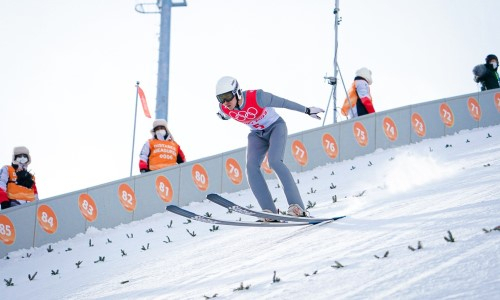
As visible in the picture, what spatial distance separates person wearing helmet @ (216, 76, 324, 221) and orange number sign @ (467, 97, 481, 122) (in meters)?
12.3

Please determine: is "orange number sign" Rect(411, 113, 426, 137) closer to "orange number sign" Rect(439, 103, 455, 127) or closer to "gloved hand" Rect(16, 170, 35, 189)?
"orange number sign" Rect(439, 103, 455, 127)

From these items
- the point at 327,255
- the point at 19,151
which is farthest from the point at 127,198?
the point at 327,255

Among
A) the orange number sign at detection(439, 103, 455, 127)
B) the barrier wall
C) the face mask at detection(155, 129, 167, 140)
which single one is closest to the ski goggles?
the face mask at detection(155, 129, 167, 140)

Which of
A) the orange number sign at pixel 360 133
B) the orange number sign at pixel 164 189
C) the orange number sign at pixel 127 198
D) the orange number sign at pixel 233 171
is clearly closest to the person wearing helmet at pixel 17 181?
the orange number sign at pixel 127 198

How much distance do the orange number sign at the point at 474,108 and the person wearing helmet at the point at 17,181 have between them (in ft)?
41.2

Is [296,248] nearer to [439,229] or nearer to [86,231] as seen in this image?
[439,229]

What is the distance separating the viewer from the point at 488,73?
592 inches

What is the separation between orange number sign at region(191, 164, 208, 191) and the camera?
12.8 metres

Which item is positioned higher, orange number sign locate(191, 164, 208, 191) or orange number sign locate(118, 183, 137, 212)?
orange number sign locate(191, 164, 208, 191)

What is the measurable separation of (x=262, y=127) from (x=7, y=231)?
7102mm

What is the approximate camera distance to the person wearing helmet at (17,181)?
Answer: 1085cm

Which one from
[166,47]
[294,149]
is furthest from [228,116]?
[166,47]

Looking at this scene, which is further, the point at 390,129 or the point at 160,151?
the point at 390,129

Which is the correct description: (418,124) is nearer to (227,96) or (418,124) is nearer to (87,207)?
(87,207)
